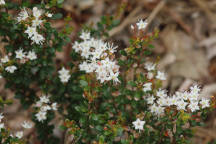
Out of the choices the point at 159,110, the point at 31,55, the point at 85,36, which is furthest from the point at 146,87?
the point at 31,55

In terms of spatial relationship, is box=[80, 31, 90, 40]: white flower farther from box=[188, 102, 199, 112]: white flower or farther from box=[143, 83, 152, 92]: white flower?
box=[188, 102, 199, 112]: white flower

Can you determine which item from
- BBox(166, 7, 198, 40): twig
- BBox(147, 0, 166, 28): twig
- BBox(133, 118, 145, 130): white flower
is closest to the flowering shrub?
BBox(133, 118, 145, 130): white flower

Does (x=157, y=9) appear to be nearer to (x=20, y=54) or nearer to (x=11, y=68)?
(x=20, y=54)

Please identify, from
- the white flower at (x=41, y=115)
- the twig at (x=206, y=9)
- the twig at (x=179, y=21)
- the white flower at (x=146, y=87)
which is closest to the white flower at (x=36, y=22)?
the white flower at (x=41, y=115)

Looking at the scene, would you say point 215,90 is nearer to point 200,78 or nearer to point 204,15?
point 200,78

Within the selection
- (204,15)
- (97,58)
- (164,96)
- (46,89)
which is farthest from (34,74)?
(204,15)

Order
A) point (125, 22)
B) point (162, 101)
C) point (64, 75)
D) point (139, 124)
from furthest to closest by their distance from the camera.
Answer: point (125, 22) < point (64, 75) < point (162, 101) < point (139, 124)

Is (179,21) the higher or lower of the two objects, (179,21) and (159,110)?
the higher

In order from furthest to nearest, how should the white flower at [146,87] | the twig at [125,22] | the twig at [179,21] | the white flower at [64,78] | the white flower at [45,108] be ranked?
the twig at [179,21] < the twig at [125,22] < the white flower at [64,78] < the white flower at [45,108] < the white flower at [146,87]

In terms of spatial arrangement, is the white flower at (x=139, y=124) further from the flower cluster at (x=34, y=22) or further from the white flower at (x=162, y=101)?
the flower cluster at (x=34, y=22)
